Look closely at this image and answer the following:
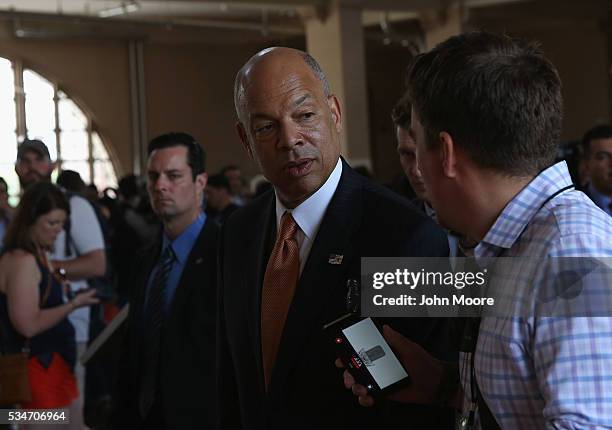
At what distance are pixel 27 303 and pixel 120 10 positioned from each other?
13.1 m

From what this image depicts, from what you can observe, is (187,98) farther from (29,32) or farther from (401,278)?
(401,278)

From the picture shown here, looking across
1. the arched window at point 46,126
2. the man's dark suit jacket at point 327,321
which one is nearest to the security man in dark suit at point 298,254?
the man's dark suit jacket at point 327,321

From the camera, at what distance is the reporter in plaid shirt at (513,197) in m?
1.20

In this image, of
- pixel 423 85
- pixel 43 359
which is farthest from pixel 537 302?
pixel 43 359

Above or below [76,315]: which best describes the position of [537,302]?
above

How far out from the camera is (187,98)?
1962cm

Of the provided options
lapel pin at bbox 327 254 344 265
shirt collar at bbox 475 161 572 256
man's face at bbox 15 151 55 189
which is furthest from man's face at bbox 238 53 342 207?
man's face at bbox 15 151 55 189

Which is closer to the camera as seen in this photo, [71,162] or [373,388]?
[373,388]

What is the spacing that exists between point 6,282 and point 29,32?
13679mm

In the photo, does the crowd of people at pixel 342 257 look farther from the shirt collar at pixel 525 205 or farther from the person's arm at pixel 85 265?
the person's arm at pixel 85 265

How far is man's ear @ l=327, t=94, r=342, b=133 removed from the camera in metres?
2.23

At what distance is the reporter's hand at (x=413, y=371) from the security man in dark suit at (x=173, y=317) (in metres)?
1.59

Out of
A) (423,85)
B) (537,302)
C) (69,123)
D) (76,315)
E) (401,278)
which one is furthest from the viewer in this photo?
(69,123)

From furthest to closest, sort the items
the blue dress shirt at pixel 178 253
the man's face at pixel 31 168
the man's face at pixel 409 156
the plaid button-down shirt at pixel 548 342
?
1. the man's face at pixel 31 168
2. the blue dress shirt at pixel 178 253
3. the man's face at pixel 409 156
4. the plaid button-down shirt at pixel 548 342
